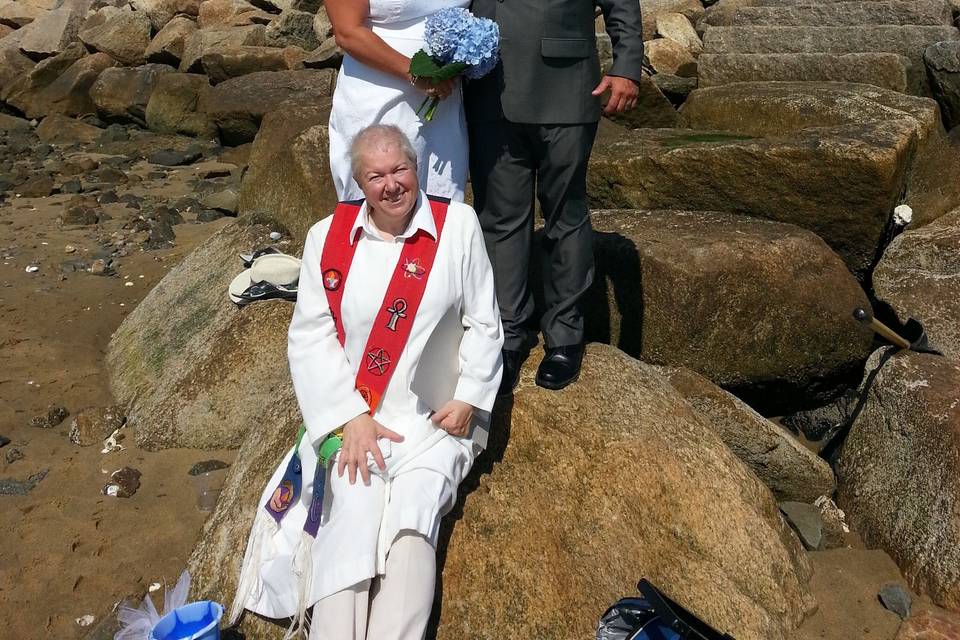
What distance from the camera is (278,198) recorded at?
5.54 m

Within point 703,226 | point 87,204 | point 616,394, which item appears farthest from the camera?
point 87,204

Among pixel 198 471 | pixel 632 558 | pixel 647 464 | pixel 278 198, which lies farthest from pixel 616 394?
pixel 278 198

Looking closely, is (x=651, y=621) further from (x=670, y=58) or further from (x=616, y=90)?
(x=670, y=58)

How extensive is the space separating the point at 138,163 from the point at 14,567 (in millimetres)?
8926

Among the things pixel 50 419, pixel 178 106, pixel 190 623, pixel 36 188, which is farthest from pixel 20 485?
pixel 178 106

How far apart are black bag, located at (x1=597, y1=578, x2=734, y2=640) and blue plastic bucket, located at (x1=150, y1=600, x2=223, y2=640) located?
1.18 m

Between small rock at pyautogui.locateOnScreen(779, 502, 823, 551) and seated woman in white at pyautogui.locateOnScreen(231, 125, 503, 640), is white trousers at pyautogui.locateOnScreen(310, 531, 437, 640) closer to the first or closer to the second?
seated woman in white at pyautogui.locateOnScreen(231, 125, 503, 640)

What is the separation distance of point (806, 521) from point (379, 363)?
2109 millimetres

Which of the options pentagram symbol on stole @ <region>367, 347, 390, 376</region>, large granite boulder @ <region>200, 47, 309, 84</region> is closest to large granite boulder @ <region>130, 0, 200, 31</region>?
large granite boulder @ <region>200, 47, 309, 84</region>

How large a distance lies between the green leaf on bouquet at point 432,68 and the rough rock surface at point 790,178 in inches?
87.4

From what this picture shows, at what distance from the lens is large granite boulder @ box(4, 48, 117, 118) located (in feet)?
50.1

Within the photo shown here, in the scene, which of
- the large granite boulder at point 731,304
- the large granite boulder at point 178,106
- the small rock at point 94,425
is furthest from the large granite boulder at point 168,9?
the large granite boulder at point 731,304

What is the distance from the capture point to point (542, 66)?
317 cm

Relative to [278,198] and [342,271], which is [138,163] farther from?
[342,271]
